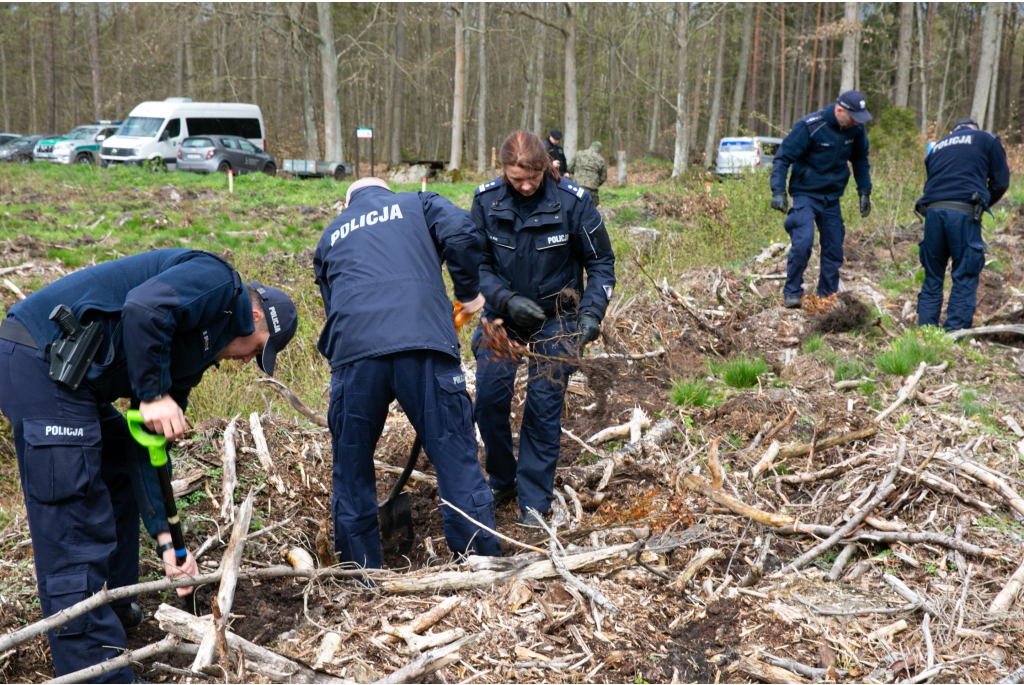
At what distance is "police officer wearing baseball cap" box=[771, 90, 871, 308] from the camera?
280 inches

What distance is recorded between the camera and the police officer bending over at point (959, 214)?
6523 mm


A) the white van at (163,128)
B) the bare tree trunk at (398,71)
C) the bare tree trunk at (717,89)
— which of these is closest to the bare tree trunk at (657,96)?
the bare tree trunk at (717,89)

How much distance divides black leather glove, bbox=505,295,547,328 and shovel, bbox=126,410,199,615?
1.82 m

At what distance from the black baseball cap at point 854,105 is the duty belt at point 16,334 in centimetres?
655

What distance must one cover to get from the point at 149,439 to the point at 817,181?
20.6 ft

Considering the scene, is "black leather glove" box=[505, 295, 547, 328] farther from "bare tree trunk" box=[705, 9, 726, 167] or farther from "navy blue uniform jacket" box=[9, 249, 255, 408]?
"bare tree trunk" box=[705, 9, 726, 167]

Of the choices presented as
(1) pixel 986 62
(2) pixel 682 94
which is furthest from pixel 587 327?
(2) pixel 682 94

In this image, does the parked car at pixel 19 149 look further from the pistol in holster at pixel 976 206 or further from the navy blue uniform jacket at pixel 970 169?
the pistol in holster at pixel 976 206

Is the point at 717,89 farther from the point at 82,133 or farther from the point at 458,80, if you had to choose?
the point at 82,133

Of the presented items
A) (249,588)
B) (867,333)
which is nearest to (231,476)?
(249,588)

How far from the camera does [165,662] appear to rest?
2898 millimetres

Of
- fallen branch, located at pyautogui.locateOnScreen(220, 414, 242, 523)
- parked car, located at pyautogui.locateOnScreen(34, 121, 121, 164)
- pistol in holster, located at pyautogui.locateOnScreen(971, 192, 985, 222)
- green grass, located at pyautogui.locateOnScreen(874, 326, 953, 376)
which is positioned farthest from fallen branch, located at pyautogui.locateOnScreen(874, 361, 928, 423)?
parked car, located at pyautogui.locateOnScreen(34, 121, 121, 164)

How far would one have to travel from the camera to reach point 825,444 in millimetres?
4492

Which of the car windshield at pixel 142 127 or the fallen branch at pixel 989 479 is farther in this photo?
the car windshield at pixel 142 127
